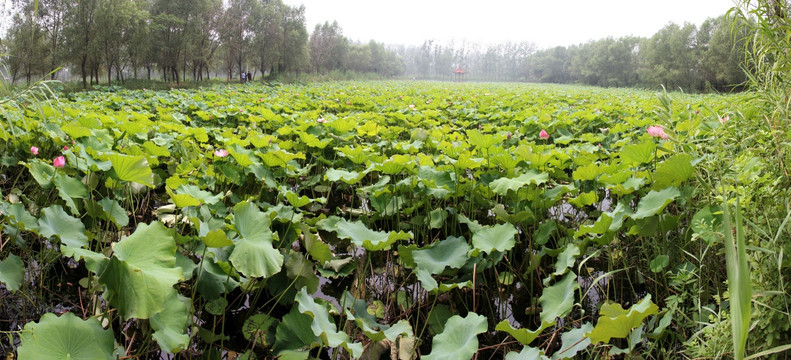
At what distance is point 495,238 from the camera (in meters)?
1.55

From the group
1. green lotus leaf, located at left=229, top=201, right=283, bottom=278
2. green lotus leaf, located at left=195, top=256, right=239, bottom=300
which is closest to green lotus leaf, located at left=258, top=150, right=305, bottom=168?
green lotus leaf, located at left=229, top=201, right=283, bottom=278

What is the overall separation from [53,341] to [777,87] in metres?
2.06

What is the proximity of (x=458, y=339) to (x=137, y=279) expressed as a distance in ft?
2.71

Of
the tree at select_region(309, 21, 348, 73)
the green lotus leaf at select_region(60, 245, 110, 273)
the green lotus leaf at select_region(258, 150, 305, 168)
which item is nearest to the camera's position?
the green lotus leaf at select_region(60, 245, 110, 273)

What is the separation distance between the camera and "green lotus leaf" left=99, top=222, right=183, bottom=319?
89 cm

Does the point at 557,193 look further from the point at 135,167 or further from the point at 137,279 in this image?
the point at 135,167

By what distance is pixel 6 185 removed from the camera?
8.13 feet

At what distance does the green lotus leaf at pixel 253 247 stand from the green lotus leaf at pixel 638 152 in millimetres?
1553

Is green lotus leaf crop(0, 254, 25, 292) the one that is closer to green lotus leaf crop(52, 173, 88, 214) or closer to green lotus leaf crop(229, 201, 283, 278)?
green lotus leaf crop(52, 173, 88, 214)

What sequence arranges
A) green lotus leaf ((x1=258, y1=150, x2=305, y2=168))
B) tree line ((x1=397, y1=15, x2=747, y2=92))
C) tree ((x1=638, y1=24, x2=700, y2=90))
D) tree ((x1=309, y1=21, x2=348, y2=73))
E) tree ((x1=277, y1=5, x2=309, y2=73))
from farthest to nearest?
tree ((x1=309, y1=21, x2=348, y2=73)), tree ((x1=277, y1=5, x2=309, y2=73)), tree ((x1=638, y1=24, x2=700, y2=90)), tree line ((x1=397, y1=15, x2=747, y2=92)), green lotus leaf ((x1=258, y1=150, x2=305, y2=168))

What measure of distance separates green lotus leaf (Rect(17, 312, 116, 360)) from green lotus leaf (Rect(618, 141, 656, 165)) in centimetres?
200

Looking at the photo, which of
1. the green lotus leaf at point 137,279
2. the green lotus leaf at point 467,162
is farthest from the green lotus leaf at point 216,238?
the green lotus leaf at point 467,162

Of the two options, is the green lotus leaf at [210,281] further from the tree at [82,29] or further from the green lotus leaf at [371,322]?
the tree at [82,29]

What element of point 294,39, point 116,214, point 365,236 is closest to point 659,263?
point 365,236
